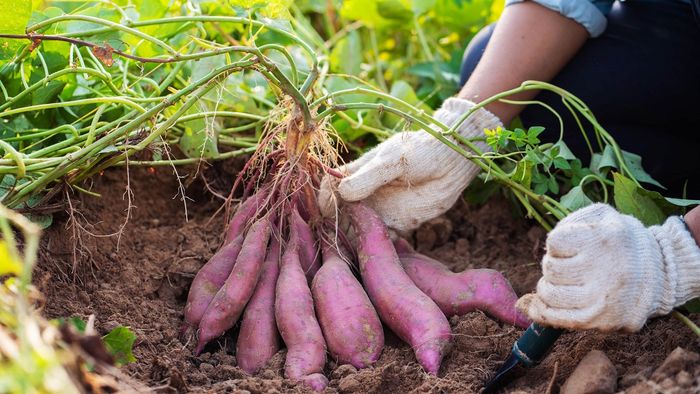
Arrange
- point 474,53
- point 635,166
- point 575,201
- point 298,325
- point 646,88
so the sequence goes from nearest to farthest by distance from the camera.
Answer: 1. point 298,325
2. point 575,201
3. point 635,166
4. point 646,88
5. point 474,53

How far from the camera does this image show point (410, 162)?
4.72 feet

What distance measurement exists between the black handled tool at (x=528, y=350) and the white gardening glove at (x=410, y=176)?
A: 39 centimetres

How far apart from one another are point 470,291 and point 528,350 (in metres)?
0.21

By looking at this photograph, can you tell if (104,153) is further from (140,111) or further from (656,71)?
(656,71)

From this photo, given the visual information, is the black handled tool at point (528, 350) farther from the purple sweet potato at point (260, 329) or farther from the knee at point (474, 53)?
the knee at point (474, 53)

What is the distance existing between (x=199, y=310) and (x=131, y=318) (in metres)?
0.11

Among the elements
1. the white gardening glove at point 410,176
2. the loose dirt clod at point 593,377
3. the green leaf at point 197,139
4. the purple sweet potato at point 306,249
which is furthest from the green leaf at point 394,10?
the loose dirt clod at point 593,377

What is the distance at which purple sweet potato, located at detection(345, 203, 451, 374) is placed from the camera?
4.04 ft

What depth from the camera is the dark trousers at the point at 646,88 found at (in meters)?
1.65

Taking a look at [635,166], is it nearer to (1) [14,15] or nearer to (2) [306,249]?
(2) [306,249]

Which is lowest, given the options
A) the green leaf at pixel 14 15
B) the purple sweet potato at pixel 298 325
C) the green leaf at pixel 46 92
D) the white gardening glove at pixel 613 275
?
the purple sweet potato at pixel 298 325

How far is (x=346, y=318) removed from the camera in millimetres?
1266

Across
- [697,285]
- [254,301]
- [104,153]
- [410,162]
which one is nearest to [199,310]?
[254,301]

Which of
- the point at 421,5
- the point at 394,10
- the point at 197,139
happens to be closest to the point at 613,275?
the point at 197,139
